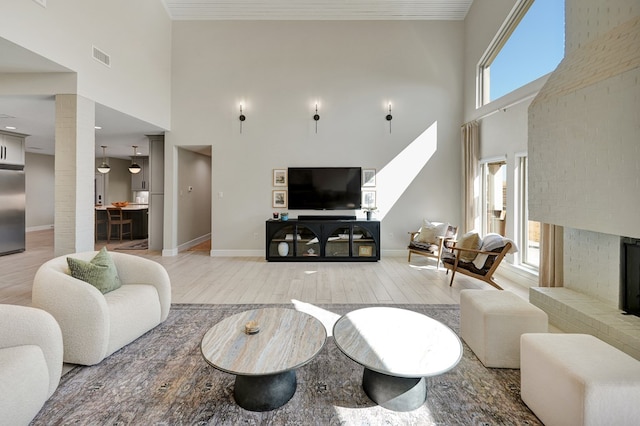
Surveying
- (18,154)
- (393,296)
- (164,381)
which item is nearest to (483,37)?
(393,296)

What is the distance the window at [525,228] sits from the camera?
4414 mm

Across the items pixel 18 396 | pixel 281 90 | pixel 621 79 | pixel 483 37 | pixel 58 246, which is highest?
pixel 483 37

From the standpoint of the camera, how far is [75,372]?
7.25 feet

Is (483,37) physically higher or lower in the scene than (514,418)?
higher

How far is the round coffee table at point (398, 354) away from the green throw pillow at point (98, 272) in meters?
2.04

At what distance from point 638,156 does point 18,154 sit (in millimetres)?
9841

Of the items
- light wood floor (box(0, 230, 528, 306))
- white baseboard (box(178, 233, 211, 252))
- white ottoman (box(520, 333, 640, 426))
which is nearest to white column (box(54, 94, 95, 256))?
light wood floor (box(0, 230, 528, 306))

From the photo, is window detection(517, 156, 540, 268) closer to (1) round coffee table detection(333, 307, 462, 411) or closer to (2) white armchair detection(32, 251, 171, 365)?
(1) round coffee table detection(333, 307, 462, 411)

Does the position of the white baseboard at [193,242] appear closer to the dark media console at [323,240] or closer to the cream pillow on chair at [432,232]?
the dark media console at [323,240]

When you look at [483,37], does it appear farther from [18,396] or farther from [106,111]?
[18,396]

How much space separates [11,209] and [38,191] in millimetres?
3810

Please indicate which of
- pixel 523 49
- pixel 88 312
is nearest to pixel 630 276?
pixel 523 49

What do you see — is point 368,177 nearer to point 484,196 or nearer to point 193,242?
point 484,196

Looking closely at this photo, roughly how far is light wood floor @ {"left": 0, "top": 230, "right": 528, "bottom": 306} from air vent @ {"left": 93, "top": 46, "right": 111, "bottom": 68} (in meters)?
3.21
